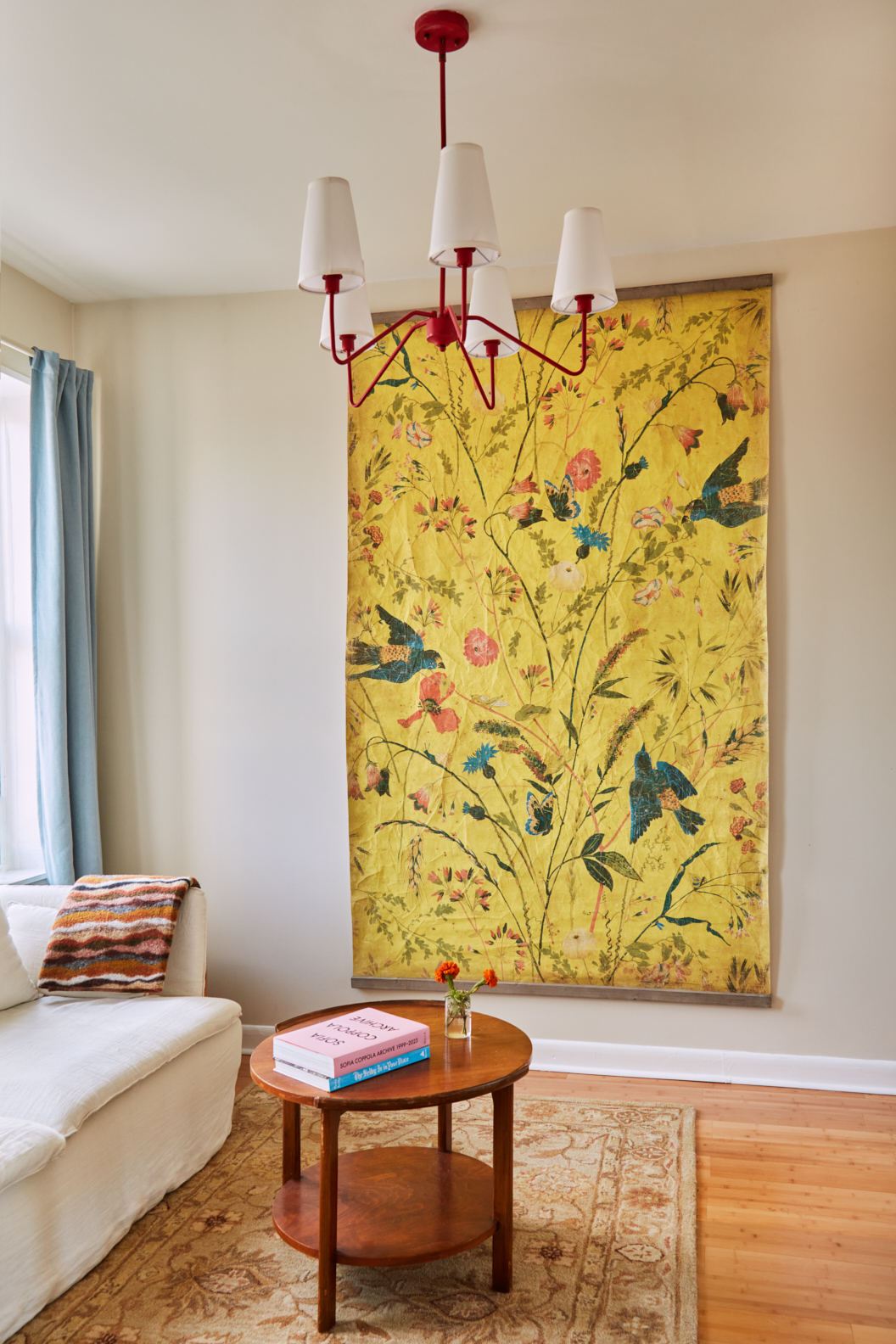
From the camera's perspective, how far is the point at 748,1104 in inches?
126

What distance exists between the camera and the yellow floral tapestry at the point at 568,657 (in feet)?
11.1

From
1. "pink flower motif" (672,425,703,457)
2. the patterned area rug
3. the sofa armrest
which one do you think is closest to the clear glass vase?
the patterned area rug

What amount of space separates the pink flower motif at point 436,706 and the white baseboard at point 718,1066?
3.69 ft

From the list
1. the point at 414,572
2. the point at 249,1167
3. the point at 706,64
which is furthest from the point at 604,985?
the point at 706,64

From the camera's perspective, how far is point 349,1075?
2.08 metres

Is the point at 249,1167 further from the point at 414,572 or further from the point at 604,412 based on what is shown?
the point at 604,412

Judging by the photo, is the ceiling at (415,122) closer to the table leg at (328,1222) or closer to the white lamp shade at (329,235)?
the white lamp shade at (329,235)

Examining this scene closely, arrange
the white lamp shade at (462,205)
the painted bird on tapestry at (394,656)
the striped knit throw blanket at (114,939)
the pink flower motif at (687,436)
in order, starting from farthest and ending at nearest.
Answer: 1. the painted bird on tapestry at (394,656)
2. the pink flower motif at (687,436)
3. the striped knit throw blanket at (114,939)
4. the white lamp shade at (462,205)

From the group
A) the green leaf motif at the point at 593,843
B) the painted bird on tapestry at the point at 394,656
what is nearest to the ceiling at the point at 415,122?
the painted bird on tapestry at the point at 394,656

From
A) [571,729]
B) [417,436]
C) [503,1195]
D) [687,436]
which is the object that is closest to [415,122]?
[417,436]

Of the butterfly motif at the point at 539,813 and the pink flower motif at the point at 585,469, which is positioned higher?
the pink flower motif at the point at 585,469

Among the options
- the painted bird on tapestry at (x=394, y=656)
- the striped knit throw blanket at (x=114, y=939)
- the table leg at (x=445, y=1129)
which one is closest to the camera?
the table leg at (x=445, y=1129)

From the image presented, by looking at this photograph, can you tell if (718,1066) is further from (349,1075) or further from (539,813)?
(349,1075)

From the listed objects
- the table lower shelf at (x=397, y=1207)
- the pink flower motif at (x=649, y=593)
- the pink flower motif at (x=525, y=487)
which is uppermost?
the pink flower motif at (x=525, y=487)
